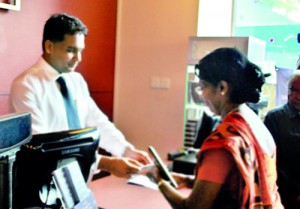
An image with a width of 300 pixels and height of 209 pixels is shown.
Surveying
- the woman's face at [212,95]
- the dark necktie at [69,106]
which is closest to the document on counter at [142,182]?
the dark necktie at [69,106]

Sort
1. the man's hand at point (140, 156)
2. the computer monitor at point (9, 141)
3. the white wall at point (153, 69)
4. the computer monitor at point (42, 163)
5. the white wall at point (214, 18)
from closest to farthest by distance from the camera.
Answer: the computer monitor at point (9, 141) < the computer monitor at point (42, 163) < the man's hand at point (140, 156) < the white wall at point (214, 18) < the white wall at point (153, 69)

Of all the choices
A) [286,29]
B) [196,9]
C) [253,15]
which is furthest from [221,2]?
[286,29]

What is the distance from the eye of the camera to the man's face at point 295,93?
6.63 ft

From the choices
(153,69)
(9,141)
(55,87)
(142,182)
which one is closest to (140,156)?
(142,182)

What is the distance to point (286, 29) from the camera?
268 centimetres

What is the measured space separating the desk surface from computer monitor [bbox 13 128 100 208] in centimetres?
56

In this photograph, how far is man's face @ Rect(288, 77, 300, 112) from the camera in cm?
202

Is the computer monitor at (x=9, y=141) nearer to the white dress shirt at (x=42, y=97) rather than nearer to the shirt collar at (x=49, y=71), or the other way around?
the white dress shirt at (x=42, y=97)

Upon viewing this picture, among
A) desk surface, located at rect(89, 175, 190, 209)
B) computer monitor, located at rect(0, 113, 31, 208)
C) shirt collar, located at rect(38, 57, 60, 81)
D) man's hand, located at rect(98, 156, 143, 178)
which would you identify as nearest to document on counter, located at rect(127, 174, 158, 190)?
desk surface, located at rect(89, 175, 190, 209)

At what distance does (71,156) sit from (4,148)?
422mm

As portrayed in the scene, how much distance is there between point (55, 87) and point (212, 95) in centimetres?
97

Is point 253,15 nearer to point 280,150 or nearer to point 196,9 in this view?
point 196,9

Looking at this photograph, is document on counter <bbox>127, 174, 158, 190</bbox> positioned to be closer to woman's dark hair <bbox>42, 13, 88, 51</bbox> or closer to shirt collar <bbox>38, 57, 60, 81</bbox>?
shirt collar <bbox>38, 57, 60, 81</bbox>

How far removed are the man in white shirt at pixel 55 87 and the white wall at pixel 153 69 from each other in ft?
4.66
